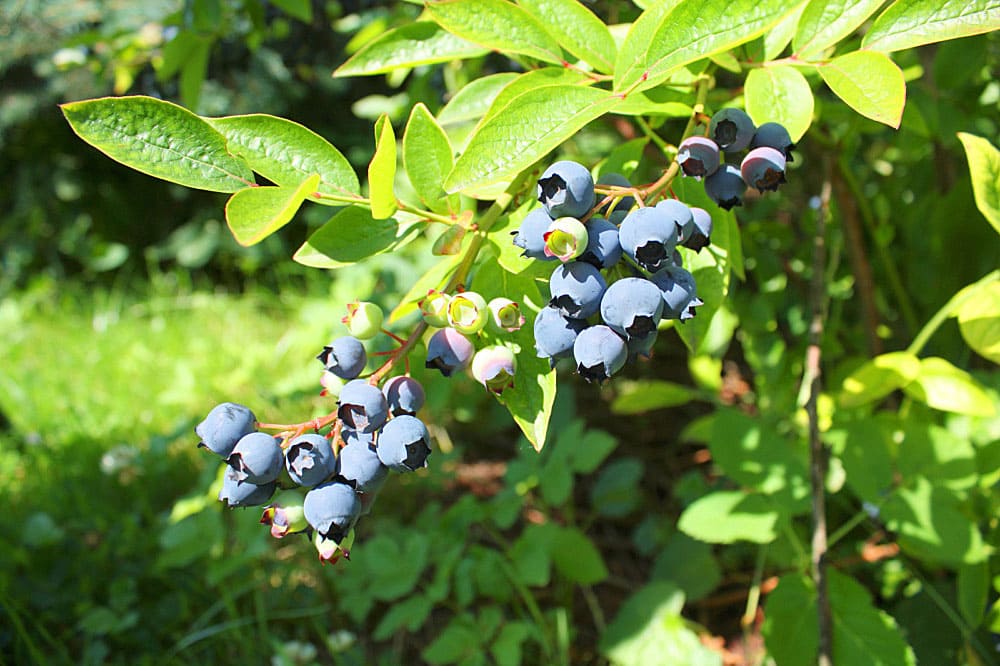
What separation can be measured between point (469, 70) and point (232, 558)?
99 cm

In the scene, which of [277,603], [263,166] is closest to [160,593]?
[277,603]

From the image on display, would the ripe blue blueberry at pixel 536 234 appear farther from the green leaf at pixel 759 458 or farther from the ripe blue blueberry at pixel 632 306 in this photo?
the green leaf at pixel 759 458

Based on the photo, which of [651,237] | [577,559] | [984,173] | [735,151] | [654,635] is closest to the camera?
[651,237]

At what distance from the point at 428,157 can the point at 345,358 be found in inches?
7.7

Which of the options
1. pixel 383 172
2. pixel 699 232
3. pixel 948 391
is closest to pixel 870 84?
pixel 699 232

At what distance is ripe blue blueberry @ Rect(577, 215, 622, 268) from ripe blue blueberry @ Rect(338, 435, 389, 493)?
23 centimetres

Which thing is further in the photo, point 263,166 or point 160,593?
point 160,593

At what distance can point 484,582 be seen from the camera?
144 centimetres

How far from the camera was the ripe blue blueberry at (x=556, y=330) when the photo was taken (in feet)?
1.99

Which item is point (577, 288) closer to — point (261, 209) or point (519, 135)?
point (519, 135)

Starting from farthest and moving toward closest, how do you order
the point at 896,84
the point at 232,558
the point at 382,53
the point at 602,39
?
the point at 232,558 → the point at 382,53 → the point at 602,39 → the point at 896,84

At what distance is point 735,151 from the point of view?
0.66 m

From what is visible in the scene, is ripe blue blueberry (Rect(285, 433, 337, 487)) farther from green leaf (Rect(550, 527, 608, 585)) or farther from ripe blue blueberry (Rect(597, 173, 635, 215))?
green leaf (Rect(550, 527, 608, 585))

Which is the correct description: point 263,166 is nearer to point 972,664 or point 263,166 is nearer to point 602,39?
point 602,39
